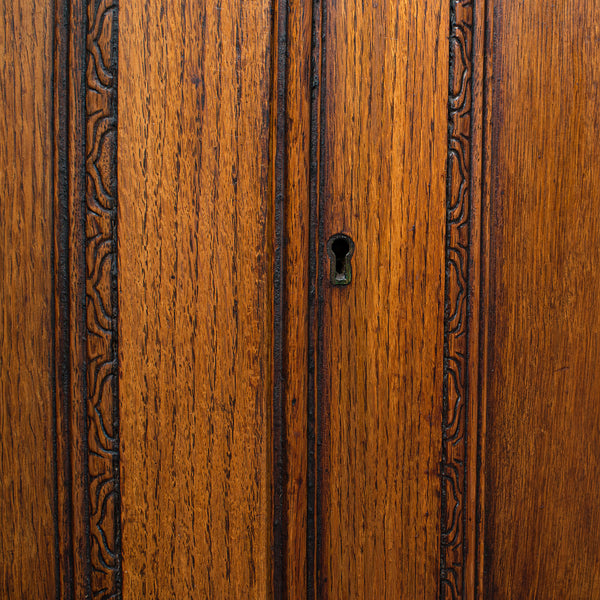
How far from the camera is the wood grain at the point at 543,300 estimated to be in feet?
1.32

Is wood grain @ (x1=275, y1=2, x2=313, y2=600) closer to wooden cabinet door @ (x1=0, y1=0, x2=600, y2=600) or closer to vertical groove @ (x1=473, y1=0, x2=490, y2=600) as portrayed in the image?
wooden cabinet door @ (x1=0, y1=0, x2=600, y2=600)

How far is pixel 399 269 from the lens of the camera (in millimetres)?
396

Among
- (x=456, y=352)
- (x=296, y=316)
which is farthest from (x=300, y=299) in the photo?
(x=456, y=352)

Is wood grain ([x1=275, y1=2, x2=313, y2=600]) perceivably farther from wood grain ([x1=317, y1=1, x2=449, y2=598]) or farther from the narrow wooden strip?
the narrow wooden strip

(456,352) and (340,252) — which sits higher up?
(340,252)

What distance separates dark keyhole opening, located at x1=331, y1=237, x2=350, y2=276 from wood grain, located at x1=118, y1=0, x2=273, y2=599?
90 millimetres

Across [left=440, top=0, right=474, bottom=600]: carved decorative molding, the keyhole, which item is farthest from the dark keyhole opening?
[left=440, top=0, right=474, bottom=600]: carved decorative molding

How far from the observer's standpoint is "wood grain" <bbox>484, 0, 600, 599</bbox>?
40 centimetres

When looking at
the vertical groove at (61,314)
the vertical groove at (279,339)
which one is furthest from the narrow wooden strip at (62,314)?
the vertical groove at (279,339)

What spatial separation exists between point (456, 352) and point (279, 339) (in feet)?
0.60

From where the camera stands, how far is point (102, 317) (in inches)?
14.8

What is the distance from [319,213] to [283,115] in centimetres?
10

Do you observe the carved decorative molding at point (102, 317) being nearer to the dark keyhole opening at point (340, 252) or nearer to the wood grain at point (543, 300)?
the dark keyhole opening at point (340, 252)

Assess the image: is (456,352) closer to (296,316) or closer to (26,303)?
(296,316)
